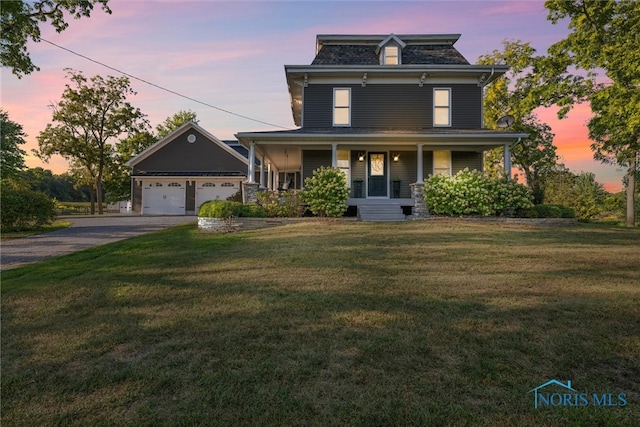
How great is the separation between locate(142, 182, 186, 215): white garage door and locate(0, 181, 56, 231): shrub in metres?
10.4

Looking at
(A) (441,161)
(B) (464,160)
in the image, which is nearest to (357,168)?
(A) (441,161)

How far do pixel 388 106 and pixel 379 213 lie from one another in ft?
19.8

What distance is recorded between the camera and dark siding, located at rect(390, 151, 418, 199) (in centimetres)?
1658

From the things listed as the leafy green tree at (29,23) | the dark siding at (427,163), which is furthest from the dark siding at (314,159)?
the leafy green tree at (29,23)

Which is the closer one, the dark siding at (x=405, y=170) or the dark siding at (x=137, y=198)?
the dark siding at (x=405, y=170)

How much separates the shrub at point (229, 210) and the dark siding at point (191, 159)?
1431 cm

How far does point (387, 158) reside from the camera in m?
16.6

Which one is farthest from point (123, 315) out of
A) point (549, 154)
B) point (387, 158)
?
point (549, 154)

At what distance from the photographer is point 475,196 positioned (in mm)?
12414

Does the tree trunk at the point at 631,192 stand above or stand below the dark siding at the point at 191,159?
below

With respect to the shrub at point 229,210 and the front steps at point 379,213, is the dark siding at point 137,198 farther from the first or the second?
the front steps at point 379,213

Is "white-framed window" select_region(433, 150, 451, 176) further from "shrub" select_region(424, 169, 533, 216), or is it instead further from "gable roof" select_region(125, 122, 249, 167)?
"gable roof" select_region(125, 122, 249, 167)

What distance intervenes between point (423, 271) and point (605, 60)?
18.7 metres

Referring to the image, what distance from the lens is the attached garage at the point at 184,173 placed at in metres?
25.7
